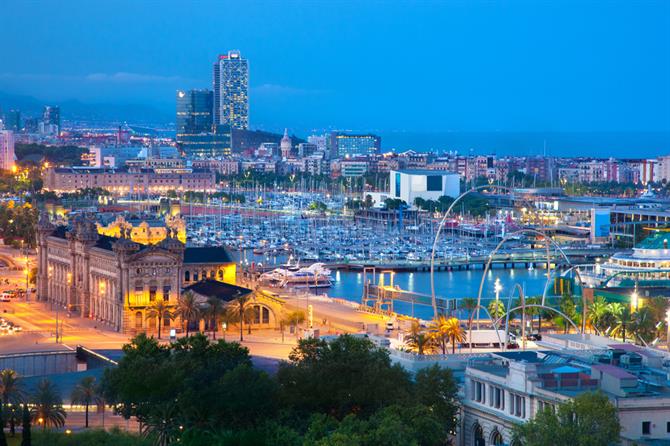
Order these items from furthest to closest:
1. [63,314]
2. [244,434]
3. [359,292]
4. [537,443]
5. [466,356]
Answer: [359,292] < [63,314] < [466,356] < [244,434] < [537,443]

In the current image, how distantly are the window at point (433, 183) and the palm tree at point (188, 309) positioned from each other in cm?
11690

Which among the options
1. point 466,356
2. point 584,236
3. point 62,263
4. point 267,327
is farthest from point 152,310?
point 584,236

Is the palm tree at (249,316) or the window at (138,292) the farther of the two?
the window at (138,292)

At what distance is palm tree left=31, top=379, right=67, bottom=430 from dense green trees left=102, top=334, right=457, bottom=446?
145 centimetres

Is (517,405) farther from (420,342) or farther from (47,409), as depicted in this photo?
(47,409)

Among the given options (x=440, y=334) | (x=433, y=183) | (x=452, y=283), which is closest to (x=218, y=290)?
(x=440, y=334)

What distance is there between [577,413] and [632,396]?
88.3 inches

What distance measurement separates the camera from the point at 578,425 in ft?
108

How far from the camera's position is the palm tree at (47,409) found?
4357cm

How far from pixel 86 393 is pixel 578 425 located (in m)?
17.4

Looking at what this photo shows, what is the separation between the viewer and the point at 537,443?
3259cm

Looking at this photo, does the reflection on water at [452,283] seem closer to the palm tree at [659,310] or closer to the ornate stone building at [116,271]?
the ornate stone building at [116,271]

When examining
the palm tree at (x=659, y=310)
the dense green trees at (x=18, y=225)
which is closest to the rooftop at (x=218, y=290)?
the palm tree at (x=659, y=310)

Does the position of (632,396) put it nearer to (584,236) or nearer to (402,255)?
(402,255)
